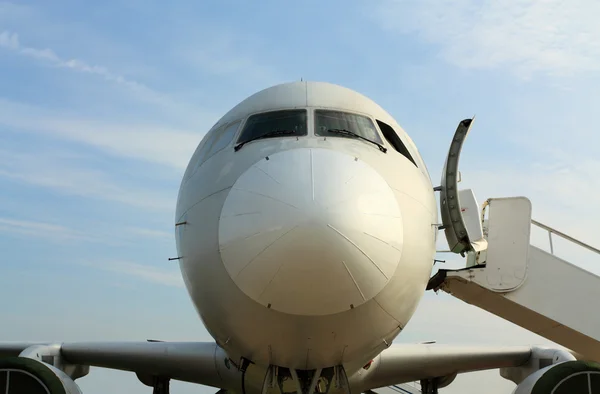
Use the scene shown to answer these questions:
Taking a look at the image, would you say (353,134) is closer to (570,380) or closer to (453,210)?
(453,210)

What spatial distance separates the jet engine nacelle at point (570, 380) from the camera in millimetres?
8172

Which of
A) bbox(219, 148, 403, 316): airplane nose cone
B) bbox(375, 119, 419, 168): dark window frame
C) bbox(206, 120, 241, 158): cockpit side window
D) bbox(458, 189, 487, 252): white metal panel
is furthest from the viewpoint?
bbox(458, 189, 487, 252): white metal panel

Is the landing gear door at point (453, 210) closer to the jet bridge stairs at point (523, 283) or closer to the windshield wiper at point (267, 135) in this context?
the jet bridge stairs at point (523, 283)

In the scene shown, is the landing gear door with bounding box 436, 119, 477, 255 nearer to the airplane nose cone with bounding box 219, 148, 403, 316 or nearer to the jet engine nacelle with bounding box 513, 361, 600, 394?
the jet engine nacelle with bounding box 513, 361, 600, 394

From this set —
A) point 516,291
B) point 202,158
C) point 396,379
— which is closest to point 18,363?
point 202,158

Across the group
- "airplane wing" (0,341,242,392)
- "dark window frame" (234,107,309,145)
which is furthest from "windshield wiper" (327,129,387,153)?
"airplane wing" (0,341,242,392)

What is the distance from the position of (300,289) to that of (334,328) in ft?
2.13

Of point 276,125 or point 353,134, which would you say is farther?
point 276,125

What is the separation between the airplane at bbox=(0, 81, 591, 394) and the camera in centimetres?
559

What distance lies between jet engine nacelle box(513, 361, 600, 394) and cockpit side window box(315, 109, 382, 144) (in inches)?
142

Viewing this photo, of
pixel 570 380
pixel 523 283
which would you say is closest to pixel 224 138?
pixel 570 380

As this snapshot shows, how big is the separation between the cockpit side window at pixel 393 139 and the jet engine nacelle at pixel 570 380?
312cm

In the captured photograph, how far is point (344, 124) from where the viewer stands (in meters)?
7.44

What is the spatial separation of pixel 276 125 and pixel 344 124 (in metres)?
0.72
